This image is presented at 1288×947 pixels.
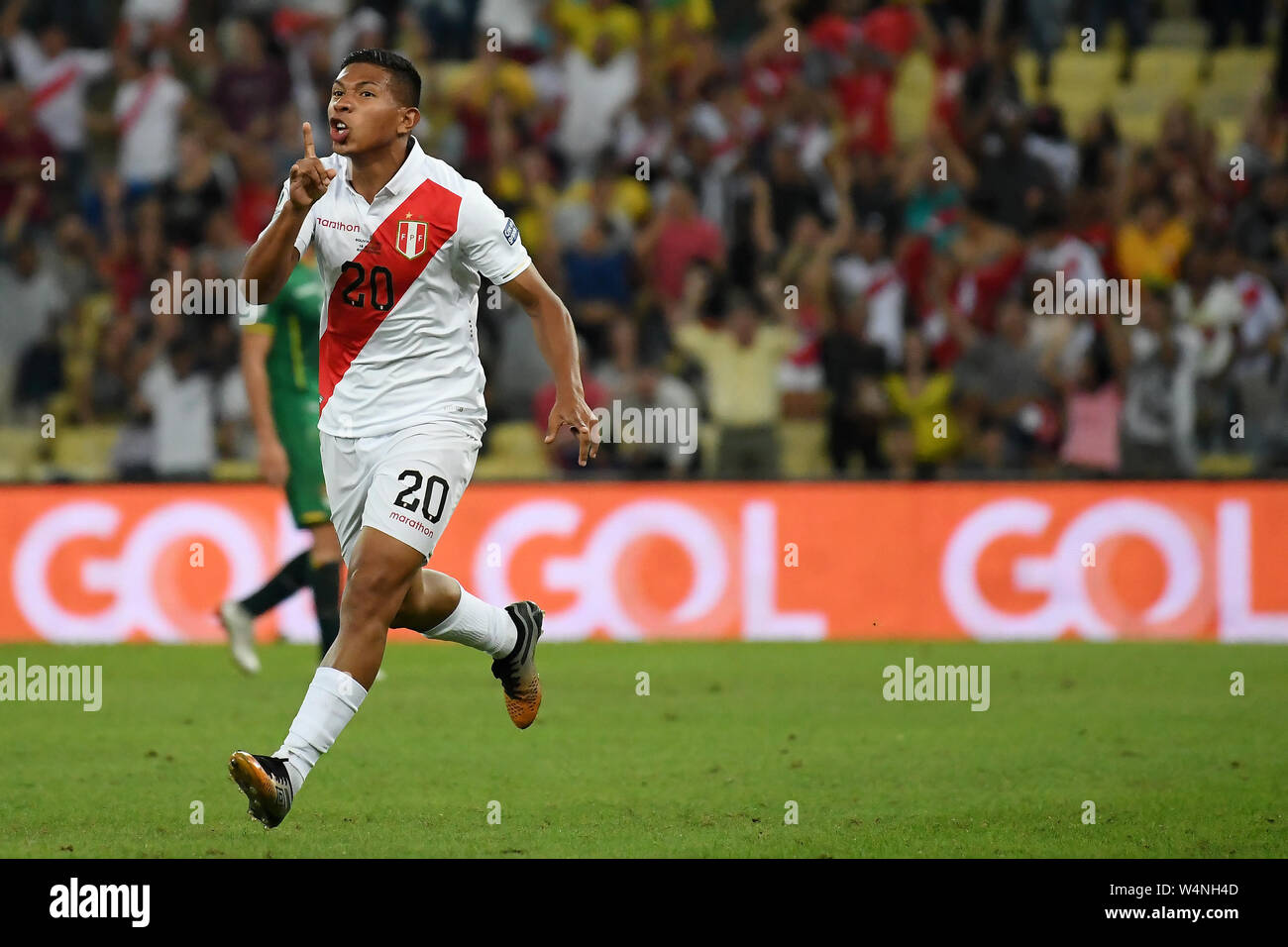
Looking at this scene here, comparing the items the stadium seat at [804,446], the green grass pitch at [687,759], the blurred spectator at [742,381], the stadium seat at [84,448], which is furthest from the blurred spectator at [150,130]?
the stadium seat at [804,446]

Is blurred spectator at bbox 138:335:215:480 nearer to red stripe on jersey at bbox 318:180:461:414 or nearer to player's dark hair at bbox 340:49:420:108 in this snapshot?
red stripe on jersey at bbox 318:180:461:414

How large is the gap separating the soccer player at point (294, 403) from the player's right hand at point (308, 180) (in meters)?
3.77

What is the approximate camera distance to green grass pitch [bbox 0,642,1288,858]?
22.3 ft

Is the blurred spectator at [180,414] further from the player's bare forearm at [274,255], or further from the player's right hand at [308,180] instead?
the player's right hand at [308,180]

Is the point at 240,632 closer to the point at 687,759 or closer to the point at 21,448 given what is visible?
the point at 687,759

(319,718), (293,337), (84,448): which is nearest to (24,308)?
(84,448)

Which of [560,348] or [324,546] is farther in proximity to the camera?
[324,546]

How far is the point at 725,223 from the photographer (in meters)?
16.4

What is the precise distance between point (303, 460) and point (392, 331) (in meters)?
3.62
